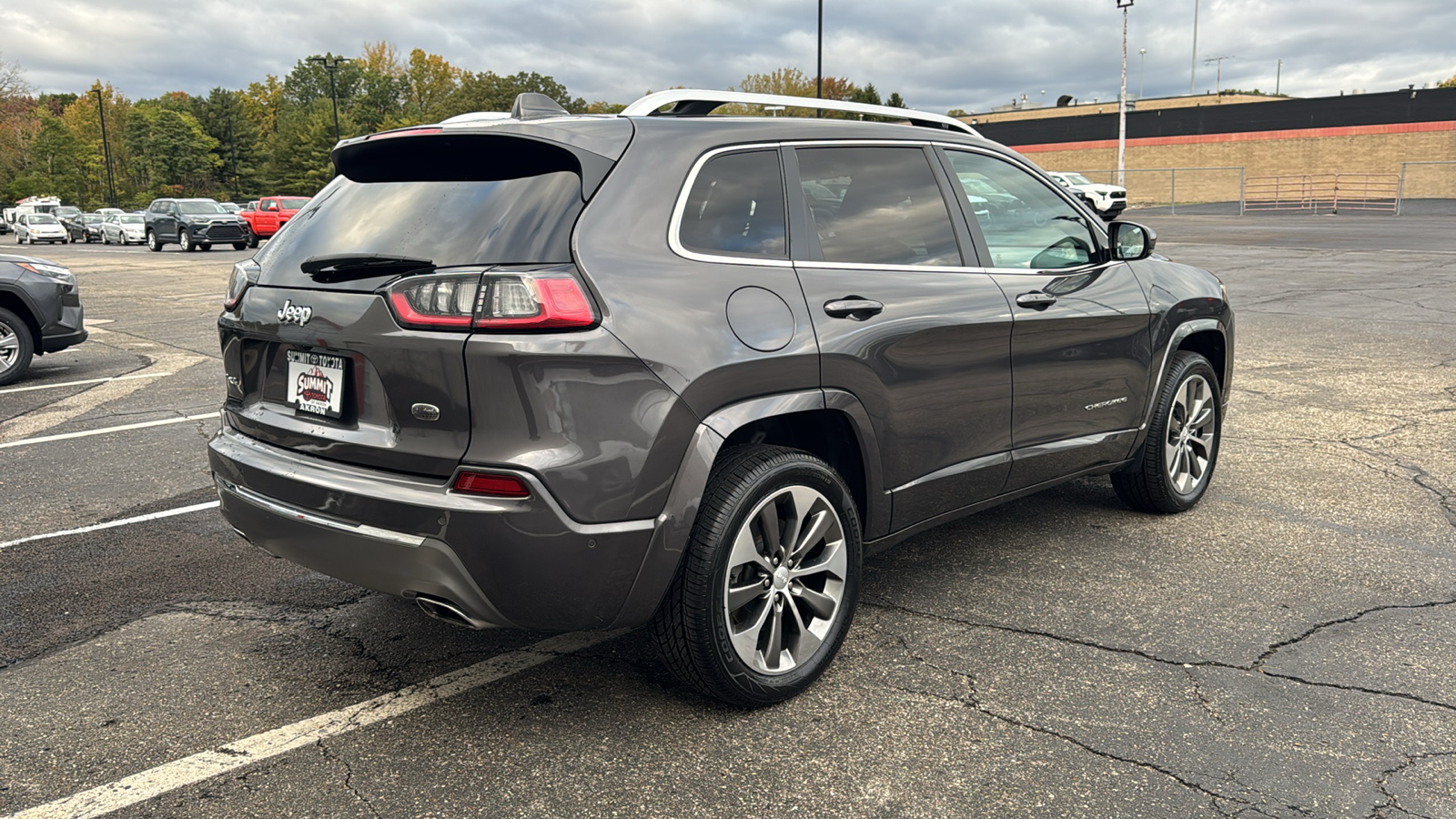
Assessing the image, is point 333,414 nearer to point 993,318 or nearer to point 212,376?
point 993,318

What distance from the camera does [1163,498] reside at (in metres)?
5.05

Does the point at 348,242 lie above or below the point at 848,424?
above

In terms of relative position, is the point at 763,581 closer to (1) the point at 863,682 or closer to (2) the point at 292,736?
(1) the point at 863,682

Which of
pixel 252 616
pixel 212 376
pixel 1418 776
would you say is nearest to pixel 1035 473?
pixel 1418 776

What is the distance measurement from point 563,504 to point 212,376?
26.3ft

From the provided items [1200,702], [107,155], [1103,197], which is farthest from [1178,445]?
[107,155]

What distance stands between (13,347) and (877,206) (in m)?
8.90

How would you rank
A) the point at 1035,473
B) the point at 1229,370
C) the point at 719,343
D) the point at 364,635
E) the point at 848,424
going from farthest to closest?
the point at 1229,370
the point at 1035,473
the point at 364,635
the point at 848,424
the point at 719,343

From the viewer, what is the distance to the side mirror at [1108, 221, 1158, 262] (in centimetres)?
473

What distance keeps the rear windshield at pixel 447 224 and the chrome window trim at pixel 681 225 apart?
30cm

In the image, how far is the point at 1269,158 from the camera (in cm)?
5325

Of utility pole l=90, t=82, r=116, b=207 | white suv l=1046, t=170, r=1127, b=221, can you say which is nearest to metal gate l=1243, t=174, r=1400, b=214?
white suv l=1046, t=170, r=1127, b=221

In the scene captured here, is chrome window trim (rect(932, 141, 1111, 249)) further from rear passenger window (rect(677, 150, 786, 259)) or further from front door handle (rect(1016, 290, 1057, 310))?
rear passenger window (rect(677, 150, 786, 259))

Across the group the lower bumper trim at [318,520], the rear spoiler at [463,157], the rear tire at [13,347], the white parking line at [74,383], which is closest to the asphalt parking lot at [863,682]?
the lower bumper trim at [318,520]
